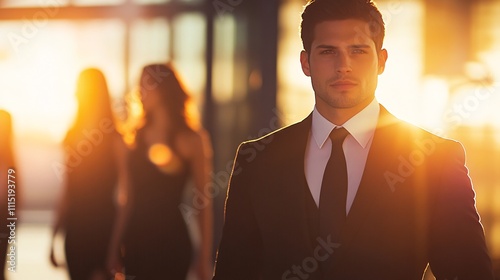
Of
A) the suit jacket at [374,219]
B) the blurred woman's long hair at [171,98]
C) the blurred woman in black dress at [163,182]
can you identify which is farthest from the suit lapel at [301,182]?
the blurred woman's long hair at [171,98]

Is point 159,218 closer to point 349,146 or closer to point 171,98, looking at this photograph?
point 171,98

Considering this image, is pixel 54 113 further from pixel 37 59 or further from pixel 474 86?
pixel 474 86

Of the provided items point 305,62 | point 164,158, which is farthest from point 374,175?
point 164,158

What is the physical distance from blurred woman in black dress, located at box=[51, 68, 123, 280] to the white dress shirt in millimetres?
2574

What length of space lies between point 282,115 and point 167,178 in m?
2.79

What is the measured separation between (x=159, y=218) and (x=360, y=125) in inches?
97.4

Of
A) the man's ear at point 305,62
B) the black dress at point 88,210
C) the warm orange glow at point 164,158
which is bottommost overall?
the black dress at point 88,210

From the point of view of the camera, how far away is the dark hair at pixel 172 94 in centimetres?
440

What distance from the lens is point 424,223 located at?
1783mm

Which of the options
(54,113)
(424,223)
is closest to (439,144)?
(424,223)

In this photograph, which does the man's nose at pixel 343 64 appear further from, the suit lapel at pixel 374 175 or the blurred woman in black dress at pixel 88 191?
the blurred woman in black dress at pixel 88 191

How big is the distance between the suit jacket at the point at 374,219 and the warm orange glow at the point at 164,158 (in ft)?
7.20

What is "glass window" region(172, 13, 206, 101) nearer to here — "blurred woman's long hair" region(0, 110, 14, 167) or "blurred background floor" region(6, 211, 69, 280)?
"blurred background floor" region(6, 211, 69, 280)

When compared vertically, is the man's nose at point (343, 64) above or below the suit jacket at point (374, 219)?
above
